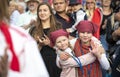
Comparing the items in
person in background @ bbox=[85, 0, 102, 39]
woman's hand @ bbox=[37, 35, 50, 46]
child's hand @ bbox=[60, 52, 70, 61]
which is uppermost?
child's hand @ bbox=[60, 52, 70, 61]

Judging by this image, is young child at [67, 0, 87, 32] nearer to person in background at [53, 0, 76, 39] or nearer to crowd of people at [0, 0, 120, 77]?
crowd of people at [0, 0, 120, 77]

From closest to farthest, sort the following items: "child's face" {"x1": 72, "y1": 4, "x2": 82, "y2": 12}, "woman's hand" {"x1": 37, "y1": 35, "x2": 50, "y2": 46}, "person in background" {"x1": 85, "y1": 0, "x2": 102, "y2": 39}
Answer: "woman's hand" {"x1": 37, "y1": 35, "x2": 50, "y2": 46} → "child's face" {"x1": 72, "y1": 4, "x2": 82, "y2": 12} → "person in background" {"x1": 85, "y1": 0, "x2": 102, "y2": 39}

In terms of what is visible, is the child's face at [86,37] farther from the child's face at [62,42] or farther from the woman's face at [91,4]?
the woman's face at [91,4]

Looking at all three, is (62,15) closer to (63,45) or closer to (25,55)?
(63,45)

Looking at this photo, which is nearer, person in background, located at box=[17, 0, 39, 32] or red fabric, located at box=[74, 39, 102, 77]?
red fabric, located at box=[74, 39, 102, 77]

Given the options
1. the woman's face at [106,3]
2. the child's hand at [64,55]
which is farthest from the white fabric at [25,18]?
the child's hand at [64,55]

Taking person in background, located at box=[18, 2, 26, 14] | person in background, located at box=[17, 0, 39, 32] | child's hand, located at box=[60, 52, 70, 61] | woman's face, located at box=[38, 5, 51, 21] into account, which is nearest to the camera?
child's hand, located at box=[60, 52, 70, 61]

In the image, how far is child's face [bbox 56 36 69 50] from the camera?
5246 millimetres

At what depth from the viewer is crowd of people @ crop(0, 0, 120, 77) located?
2.14 meters

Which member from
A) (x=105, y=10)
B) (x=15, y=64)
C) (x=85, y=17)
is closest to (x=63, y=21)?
(x=85, y=17)

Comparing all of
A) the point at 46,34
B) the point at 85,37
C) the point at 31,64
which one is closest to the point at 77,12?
the point at 46,34

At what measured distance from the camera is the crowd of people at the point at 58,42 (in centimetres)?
214

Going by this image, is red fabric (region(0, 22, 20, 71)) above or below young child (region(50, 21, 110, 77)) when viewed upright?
above

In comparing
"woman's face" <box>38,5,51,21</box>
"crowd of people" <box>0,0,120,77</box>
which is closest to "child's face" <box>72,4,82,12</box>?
"crowd of people" <box>0,0,120,77</box>
